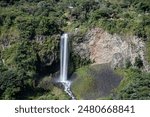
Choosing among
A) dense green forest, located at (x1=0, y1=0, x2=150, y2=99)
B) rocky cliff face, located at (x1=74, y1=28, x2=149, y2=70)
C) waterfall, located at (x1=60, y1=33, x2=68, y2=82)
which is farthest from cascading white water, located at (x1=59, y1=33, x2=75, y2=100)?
rocky cliff face, located at (x1=74, y1=28, x2=149, y2=70)

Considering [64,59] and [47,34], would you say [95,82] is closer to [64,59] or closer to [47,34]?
[64,59]

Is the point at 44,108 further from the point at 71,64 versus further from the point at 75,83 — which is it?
the point at 71,64

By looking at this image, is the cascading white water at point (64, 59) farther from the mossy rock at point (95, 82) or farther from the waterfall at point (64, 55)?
the mossy rock at point (95, 82)

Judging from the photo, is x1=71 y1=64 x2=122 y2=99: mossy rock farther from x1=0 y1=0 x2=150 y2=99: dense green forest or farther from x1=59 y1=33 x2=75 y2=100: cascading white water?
x1=59 y1=33 x2=75 y2=100: cascading white water

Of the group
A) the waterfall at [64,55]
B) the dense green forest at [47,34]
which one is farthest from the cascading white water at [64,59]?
the dense green forest at [47,34]

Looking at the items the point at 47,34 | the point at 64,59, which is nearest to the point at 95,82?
the point at 64,59

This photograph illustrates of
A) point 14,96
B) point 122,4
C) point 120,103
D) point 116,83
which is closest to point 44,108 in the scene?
point 120,103
